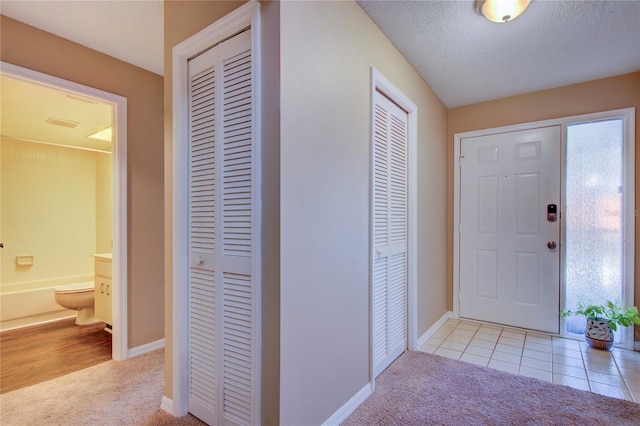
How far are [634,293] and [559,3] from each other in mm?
2539

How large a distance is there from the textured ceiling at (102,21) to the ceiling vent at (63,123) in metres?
1.53

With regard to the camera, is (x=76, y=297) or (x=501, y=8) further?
(x=76, y=297)

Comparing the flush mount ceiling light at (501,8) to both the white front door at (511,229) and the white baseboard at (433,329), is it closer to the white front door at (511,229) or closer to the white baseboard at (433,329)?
the white front door at (511,229)

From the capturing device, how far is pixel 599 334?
2711 mm

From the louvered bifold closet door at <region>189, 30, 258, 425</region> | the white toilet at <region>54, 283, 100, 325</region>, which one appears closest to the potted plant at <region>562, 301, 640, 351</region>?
the louvered bifold closet door at <region>189, 30, 258, 425</region>

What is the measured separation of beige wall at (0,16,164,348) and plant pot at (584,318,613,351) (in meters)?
3.88

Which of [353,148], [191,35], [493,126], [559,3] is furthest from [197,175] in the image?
[493,126]

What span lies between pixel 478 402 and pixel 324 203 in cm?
161

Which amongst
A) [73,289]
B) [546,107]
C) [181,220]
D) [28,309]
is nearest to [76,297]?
[73,289]

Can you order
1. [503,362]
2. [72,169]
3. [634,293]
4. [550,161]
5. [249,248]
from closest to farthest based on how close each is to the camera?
[249,248], [503,362], [634,293], [550,161], [72,169]

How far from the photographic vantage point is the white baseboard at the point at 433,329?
2861 mm

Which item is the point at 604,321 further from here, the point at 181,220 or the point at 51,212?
the point at 51,212

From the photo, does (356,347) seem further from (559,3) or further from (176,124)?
(559,3)

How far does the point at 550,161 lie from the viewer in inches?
122
